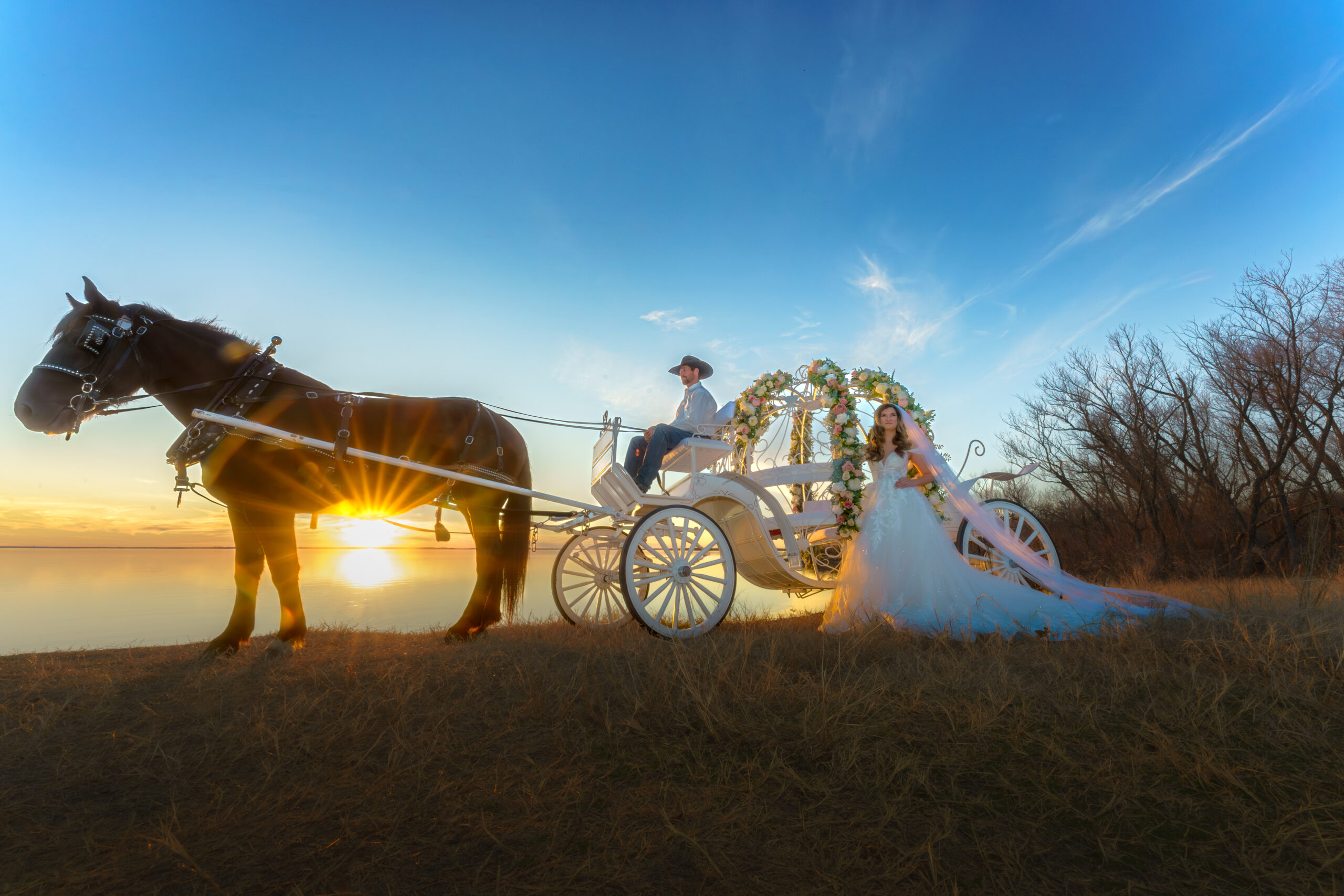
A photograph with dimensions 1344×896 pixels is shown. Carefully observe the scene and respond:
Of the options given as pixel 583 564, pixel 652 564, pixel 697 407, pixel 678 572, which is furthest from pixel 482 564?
pixel 697 407

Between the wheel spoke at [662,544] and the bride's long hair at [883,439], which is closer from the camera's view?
the wheel spoke at [662,544]

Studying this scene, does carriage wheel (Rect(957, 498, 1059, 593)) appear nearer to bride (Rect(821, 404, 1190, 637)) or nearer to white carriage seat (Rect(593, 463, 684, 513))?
bride (Rect(821, 404, 1190, 637))

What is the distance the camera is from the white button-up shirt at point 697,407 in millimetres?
6324

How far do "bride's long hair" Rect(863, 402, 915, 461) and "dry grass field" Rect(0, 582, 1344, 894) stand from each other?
2.43m

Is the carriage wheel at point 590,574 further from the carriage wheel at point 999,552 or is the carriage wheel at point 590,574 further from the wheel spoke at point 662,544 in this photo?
the carriage wheel at point 999,552

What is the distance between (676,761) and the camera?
2.59 metres

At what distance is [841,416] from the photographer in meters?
6.15

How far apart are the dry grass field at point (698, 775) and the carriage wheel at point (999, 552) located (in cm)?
249

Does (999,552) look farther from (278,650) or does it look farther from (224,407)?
(224,407)

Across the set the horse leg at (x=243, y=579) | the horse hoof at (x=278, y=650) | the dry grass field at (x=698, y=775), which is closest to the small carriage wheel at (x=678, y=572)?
the dry grass field at (x=698, y=775)

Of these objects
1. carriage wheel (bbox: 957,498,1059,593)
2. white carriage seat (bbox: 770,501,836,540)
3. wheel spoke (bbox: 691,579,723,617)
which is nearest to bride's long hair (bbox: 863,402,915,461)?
white carriage seat (bbox: 770,501,836,540)

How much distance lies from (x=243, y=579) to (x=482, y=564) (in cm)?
169

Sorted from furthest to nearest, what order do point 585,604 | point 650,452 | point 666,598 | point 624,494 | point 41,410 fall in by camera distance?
point 585,604 < point 650,452 < point 624,494 < point 666,598 < point 41,410

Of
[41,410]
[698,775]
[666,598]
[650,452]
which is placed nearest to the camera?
[698,775]
